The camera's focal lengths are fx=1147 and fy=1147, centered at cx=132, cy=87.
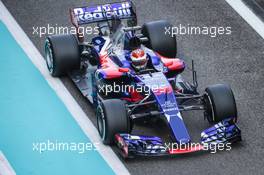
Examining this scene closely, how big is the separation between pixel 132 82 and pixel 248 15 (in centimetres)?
589

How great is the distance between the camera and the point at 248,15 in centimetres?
2523

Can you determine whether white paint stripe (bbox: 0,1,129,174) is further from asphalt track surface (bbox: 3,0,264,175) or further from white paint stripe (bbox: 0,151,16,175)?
white paint stripe (bbox: 0,151,16,175)

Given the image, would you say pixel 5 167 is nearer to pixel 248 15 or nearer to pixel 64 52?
pixel 64 52

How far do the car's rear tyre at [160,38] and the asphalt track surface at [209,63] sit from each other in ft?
2.32

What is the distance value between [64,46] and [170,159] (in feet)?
12.8

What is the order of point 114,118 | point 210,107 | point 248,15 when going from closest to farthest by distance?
1. point 114,118
2. point 210,107
3. point 248,15

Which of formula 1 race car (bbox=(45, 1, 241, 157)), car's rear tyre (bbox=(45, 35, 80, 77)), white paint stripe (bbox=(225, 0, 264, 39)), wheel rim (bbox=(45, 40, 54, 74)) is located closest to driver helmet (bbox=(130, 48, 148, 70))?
formula 1 race car (bbox=(45, 1, 241, 157))

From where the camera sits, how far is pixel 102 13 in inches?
883

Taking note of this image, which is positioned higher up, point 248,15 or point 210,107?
point 210,107

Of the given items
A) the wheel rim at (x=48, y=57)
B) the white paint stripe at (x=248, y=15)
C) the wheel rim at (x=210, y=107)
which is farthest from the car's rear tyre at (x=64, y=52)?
the white paint stripe at (x=248, y=15)

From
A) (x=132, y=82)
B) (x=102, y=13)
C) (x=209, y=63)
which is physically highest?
(x=102, y=13)

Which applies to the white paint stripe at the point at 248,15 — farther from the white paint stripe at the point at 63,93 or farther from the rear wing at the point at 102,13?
the white paint stripe at the point at 63,93

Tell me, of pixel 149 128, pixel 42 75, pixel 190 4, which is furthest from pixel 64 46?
pixel 190 4

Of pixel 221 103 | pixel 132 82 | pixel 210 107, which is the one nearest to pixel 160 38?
pixel 132 82
